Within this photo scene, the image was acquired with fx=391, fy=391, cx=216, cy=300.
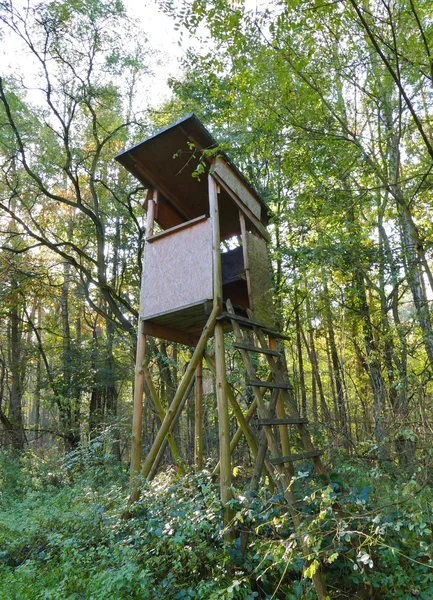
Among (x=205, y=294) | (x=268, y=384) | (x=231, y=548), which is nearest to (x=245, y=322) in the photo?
(x=205, y=294)

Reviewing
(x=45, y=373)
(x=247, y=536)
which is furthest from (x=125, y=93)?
(x=247, y=536)

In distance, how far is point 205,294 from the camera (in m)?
5.50

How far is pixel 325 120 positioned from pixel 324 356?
1008cm

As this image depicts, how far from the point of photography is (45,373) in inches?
523

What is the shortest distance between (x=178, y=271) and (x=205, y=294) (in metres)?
0.72

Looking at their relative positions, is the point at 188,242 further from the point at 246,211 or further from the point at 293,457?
the point at 293,457

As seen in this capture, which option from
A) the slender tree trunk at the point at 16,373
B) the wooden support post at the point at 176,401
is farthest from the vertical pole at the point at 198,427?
the slender tree trunk at the point at 16,373

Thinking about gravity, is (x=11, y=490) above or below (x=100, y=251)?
below

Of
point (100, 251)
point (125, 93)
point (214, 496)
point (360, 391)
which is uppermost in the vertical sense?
point (125, 93)

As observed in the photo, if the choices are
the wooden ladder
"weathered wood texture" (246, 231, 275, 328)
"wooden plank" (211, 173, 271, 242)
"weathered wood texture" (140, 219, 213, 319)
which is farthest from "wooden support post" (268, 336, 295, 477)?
"wooden plank" (211, 173, 271, 242)

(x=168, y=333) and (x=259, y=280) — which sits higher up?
(x=259, y=280)

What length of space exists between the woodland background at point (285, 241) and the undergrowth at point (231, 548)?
0.04 meters

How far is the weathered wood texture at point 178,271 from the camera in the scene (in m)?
5.65

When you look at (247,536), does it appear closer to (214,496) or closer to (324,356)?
(214,496)
